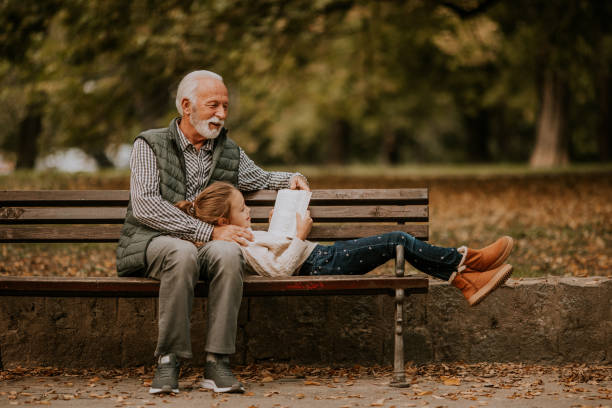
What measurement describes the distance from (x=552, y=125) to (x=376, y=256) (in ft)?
56.0

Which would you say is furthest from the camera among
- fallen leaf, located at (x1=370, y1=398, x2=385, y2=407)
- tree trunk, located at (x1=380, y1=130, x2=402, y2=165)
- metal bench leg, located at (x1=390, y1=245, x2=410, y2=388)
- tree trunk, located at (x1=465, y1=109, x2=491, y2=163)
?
tree trunk, located at (x1=380, y1=130, x2=402, y2=165)

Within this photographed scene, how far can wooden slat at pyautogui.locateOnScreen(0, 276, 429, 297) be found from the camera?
405 centimetres

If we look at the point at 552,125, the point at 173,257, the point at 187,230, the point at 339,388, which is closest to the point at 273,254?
the point at 187,230

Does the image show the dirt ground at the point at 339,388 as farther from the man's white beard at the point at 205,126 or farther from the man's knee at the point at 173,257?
the man's white beard at the point at 205,126

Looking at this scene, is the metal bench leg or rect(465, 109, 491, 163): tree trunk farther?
rect(465, 109, 491, 163): tree trunk

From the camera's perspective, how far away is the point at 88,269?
6375mm

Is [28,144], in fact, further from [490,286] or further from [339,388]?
[490,286]

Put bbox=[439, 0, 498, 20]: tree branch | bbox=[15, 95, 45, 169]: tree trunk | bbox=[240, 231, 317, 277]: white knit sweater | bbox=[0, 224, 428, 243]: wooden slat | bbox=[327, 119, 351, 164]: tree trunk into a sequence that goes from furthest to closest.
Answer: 1. bbox=[327, 119, 351, 164]: tree trunk
2. bbox=[15, 95, 45, 169]: tree trunk
3. bbox=[439, 0, 498, 20]: tree branch
4. bbox=[0, 224, 428, 243]: wooden slat
5. bbox=[240, 231, 317, 277]: white knit sweater

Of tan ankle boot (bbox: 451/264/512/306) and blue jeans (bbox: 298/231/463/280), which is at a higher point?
blue jeans (bbox: 298/231/463/280)

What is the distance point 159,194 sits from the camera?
4305mm

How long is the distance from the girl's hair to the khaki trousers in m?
0.26

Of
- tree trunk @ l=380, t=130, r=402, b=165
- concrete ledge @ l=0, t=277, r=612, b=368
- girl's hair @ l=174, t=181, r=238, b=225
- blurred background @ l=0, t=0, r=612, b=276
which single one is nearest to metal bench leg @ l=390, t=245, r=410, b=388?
concrete ledge @ l=0, t=277, r=612, b=368

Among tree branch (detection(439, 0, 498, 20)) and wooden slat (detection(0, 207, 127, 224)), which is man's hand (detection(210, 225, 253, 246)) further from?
tree branch (detection(439, 0, 498, 20))

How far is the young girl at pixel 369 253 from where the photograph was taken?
14.1 feet
